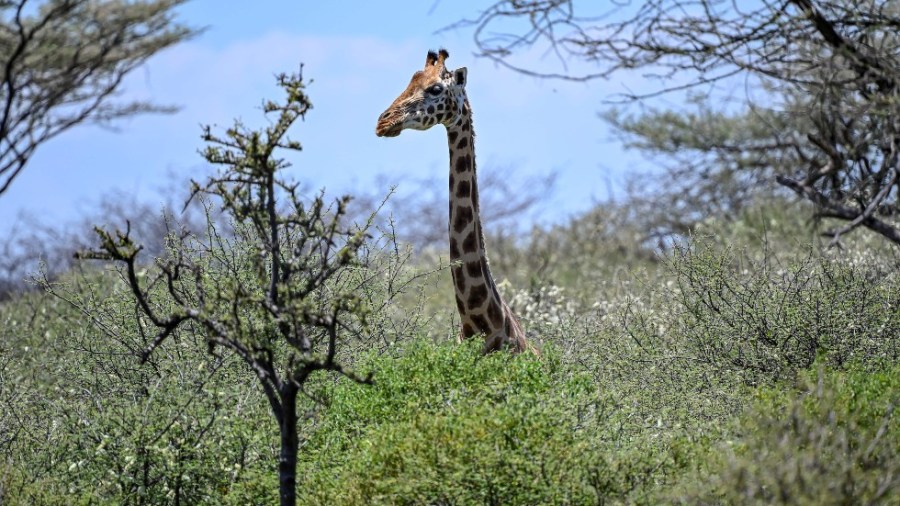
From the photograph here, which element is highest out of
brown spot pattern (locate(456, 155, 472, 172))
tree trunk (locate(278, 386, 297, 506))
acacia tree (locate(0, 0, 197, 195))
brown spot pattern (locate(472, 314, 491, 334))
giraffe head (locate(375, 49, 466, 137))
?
acacia tree (locate(0, 0, 197, 195))

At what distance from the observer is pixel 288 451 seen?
19.1 ft

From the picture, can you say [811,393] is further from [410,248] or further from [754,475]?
[410,248]

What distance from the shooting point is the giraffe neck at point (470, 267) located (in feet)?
25.5

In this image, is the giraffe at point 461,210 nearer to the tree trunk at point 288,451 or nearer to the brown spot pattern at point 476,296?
the brown spot pattern at point 476,296

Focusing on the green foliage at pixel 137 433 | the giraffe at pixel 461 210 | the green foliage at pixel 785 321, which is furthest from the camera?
the green foliage at pixel 785 321

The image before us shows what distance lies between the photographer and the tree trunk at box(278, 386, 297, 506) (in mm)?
5789

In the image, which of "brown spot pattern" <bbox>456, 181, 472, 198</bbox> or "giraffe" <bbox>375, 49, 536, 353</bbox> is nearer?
"giraffe" <bbox>375, 49, 536, 353</bbox>

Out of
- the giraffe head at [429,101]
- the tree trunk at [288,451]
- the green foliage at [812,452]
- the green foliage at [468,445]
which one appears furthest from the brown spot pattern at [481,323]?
the tree trunk at [288,451]

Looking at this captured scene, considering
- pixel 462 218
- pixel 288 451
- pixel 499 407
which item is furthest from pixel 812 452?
pixel 462 218

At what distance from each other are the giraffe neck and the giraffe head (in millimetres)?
343

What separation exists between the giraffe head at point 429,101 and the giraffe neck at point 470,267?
34cm

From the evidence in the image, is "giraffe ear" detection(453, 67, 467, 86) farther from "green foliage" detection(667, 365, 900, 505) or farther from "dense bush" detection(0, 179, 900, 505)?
"green foliage" detection(667, 365, 900, 505)

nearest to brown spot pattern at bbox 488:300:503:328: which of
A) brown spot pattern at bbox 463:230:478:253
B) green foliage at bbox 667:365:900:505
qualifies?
brown spot pattern at bbox 463:230:478:253

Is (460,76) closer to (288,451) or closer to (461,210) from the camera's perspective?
(461,210)
